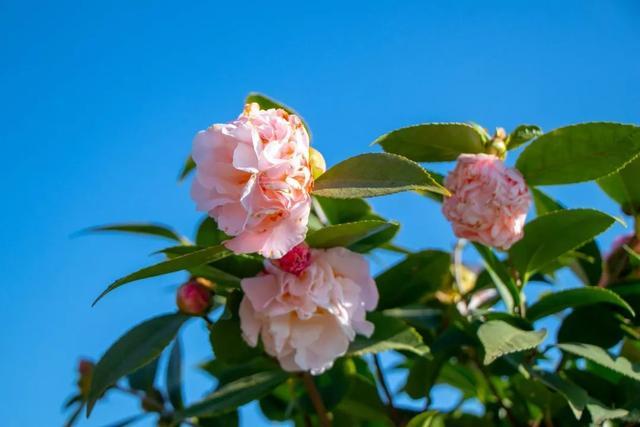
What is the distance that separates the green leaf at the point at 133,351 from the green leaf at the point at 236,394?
0.13m

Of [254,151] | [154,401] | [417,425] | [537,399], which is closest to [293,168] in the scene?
[254,151]

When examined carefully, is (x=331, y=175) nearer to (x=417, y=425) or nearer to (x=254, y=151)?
(x=254, y=151)

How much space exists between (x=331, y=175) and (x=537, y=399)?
0.46m

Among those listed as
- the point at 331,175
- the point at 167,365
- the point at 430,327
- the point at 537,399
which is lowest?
the point at 537,399

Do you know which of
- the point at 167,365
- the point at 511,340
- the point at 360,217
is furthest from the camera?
the point at 167,365

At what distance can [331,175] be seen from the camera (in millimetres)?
→ 866

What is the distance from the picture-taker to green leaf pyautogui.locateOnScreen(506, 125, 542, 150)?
1012 mm

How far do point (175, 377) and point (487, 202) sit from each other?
0.61 m

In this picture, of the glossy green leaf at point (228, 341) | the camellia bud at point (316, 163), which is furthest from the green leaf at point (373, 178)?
the glossy green leaf at point (228, 341)

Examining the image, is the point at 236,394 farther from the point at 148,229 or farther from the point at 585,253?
the point at 585,253

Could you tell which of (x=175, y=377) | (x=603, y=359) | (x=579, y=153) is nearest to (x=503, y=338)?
(x=603, y=359)

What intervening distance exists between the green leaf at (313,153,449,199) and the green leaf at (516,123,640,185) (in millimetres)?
271

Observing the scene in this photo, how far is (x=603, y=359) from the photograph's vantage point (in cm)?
96

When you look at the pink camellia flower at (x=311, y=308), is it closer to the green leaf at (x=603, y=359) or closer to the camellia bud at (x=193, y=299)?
the camellia bud at (x=193, y=299)
